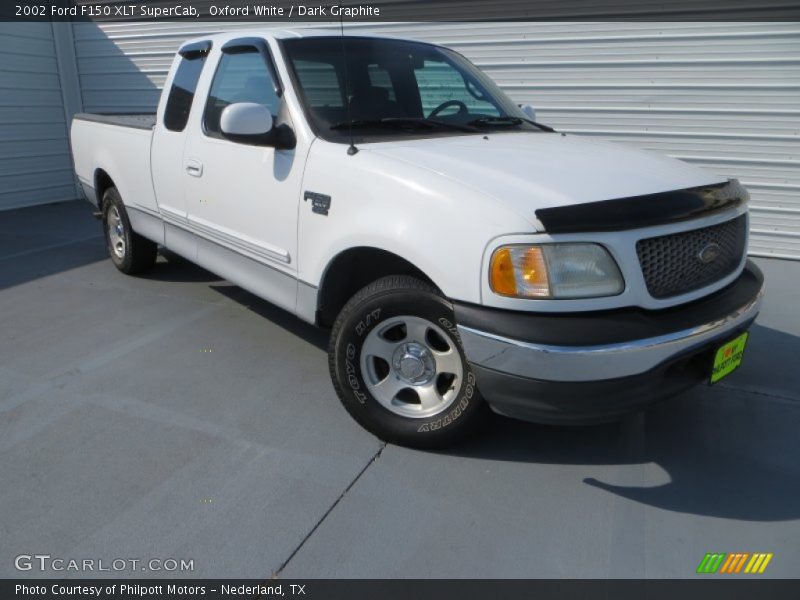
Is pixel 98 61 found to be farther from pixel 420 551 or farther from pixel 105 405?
pixel 420 551

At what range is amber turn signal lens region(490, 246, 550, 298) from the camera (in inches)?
94.8

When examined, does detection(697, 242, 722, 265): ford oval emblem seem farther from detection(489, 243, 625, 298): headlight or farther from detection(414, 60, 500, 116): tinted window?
detection(414, 60, 500, 116): tinted window

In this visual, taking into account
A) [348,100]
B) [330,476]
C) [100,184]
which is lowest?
[330,476]

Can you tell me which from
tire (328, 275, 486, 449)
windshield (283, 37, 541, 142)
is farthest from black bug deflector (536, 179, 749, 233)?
windshield (283, 37, 541, 142)

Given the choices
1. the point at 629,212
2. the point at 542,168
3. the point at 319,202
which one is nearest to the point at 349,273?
the point at 319,202

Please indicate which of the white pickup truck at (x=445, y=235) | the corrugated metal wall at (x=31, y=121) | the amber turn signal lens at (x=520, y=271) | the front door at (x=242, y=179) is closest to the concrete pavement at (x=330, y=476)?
the white pickup truck at (x=445, y=235)

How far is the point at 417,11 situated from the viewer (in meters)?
7.62

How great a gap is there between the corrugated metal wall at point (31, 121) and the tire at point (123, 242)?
16.2 feet

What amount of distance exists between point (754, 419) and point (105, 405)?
3380mm

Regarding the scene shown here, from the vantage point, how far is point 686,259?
262cm

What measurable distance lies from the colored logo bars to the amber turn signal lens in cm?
113

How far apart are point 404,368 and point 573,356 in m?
0.90

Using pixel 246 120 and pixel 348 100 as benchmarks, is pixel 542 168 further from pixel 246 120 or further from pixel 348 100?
pixel 246 120

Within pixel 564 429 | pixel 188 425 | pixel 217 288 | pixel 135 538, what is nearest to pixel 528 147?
pixel 564 429
